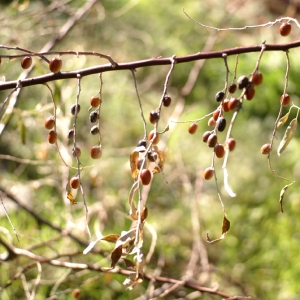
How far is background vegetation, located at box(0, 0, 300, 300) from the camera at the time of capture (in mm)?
2178

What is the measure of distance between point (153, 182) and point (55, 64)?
7.51 ft

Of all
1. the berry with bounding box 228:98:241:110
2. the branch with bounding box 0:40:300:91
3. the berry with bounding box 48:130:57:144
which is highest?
the branch with bounding box 0:40:300:91

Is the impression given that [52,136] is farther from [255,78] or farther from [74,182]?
[255,78]

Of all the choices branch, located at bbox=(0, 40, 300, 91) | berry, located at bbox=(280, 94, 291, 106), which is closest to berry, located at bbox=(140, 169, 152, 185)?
branch, located at bbox=(0, 40, 300, 91)

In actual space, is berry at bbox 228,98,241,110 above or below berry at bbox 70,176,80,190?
above

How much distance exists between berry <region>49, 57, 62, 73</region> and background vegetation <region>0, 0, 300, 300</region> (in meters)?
0.98

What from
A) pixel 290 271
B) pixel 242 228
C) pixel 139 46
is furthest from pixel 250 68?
pixel 290 271

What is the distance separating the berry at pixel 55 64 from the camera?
0.70 meters

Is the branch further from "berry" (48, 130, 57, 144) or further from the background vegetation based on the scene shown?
the background vegetation

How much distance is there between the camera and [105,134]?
10.7ft

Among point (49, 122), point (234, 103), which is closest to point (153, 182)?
point (49, 122)

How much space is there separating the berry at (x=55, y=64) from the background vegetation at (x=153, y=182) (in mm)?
979

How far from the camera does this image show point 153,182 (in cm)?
296

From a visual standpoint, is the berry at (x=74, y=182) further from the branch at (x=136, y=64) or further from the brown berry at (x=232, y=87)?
the brown berry at (x=232, y=87)
